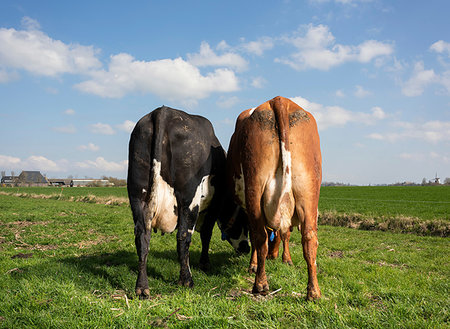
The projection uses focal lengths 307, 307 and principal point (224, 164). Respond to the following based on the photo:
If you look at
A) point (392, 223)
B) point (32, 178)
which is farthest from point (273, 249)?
point (32, 178)

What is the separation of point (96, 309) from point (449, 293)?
5232mm

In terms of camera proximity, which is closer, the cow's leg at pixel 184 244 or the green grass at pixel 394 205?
the cow's leg at pixel 184 244

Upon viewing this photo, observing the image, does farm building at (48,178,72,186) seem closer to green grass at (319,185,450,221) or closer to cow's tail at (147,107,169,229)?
green grass at (319,185,450,221)

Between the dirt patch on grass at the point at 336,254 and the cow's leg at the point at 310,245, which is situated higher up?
the cow's leg at the point at 310,245

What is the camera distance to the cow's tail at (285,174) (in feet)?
13.6

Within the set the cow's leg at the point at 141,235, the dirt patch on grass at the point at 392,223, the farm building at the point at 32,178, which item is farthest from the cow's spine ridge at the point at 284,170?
the farm building at the point at 32,178

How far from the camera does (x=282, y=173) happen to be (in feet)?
13.9

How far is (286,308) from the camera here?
3842 mm

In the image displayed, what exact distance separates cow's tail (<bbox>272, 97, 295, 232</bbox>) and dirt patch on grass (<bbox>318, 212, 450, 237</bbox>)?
13.4m

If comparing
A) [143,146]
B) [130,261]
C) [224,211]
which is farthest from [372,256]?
[143,146]

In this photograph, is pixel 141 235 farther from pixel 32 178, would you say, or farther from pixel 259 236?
pixel 32 178

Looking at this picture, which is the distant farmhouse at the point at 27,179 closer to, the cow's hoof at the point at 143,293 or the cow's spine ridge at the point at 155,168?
the cow's spine ridge at the point at 155,168

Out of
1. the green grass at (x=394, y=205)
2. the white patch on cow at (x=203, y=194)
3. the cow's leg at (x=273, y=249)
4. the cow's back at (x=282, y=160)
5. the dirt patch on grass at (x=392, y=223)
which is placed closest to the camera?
the cow's back at (x=282, y=160)

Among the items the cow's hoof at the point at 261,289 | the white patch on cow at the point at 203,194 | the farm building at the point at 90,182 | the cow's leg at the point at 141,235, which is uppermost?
the white patch on cow at the point at 203,194
